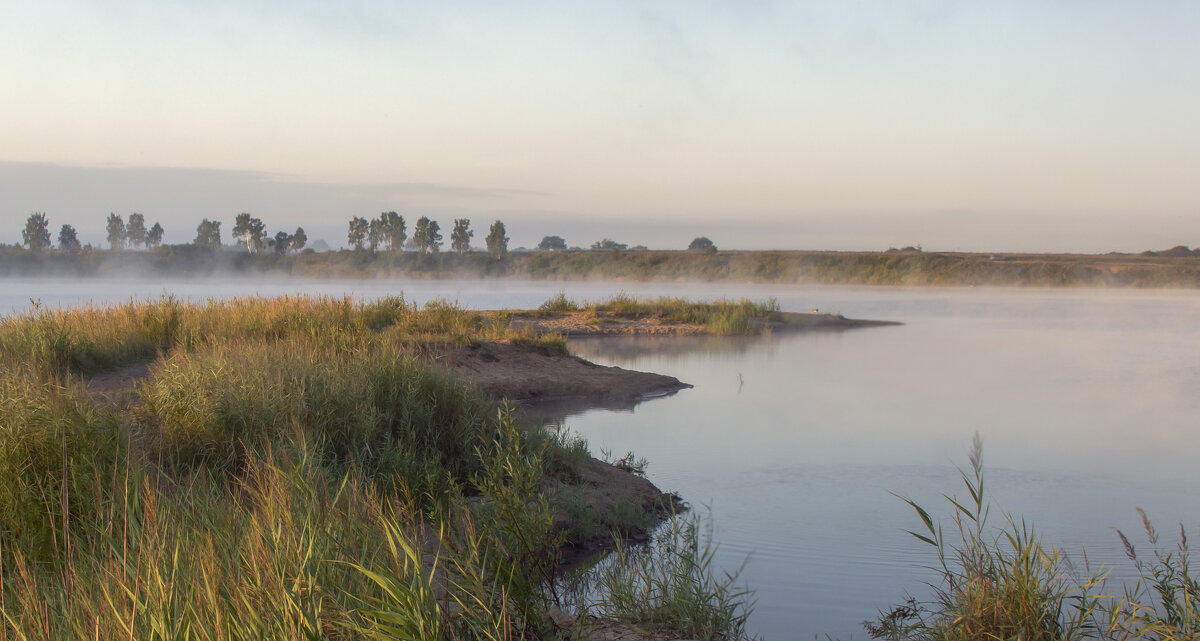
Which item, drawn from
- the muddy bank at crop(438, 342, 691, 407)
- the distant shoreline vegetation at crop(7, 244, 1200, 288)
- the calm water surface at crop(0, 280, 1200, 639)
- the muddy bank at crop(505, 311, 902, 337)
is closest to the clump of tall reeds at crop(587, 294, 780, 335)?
the muddy bank at crop(505, 311, 902, 337)

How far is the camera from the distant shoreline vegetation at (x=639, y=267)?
55.7 meters

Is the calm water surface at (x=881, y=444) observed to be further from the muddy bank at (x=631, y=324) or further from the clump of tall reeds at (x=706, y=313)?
the clump of tall reeds at (x=706, y=313)

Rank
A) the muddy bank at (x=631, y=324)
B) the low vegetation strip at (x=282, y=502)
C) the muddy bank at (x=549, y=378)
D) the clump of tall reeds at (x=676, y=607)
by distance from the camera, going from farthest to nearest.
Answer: the muddy bank at (x=631, y=324) → the muddy bank at (x=549, y=378) → the clump of tall reeds at (x=676, y=607) → the low vegetation strip at (x=282, y=502)

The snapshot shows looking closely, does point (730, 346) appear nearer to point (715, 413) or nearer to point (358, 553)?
point (715, 413)

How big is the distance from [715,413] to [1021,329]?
55.3 ft

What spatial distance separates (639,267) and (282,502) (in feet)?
206

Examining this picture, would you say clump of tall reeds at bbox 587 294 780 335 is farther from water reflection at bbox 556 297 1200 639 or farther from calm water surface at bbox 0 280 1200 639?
water reflection at bbox 556 297 1200 639

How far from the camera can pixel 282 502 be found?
11.3ft

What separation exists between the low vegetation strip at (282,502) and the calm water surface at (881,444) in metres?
1.04

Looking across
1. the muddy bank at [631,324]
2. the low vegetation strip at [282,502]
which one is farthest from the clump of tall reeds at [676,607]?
the muddy bank at [631,324]

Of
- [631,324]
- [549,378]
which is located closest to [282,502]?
[549,378]

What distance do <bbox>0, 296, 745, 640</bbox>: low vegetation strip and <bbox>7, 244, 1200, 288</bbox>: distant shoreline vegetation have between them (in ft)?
179

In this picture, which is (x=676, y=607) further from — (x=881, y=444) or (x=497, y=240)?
(x=497, y=240)

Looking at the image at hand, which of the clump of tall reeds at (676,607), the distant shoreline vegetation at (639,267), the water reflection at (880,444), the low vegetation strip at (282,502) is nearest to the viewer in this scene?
the low vegetation strip at (282,502)
